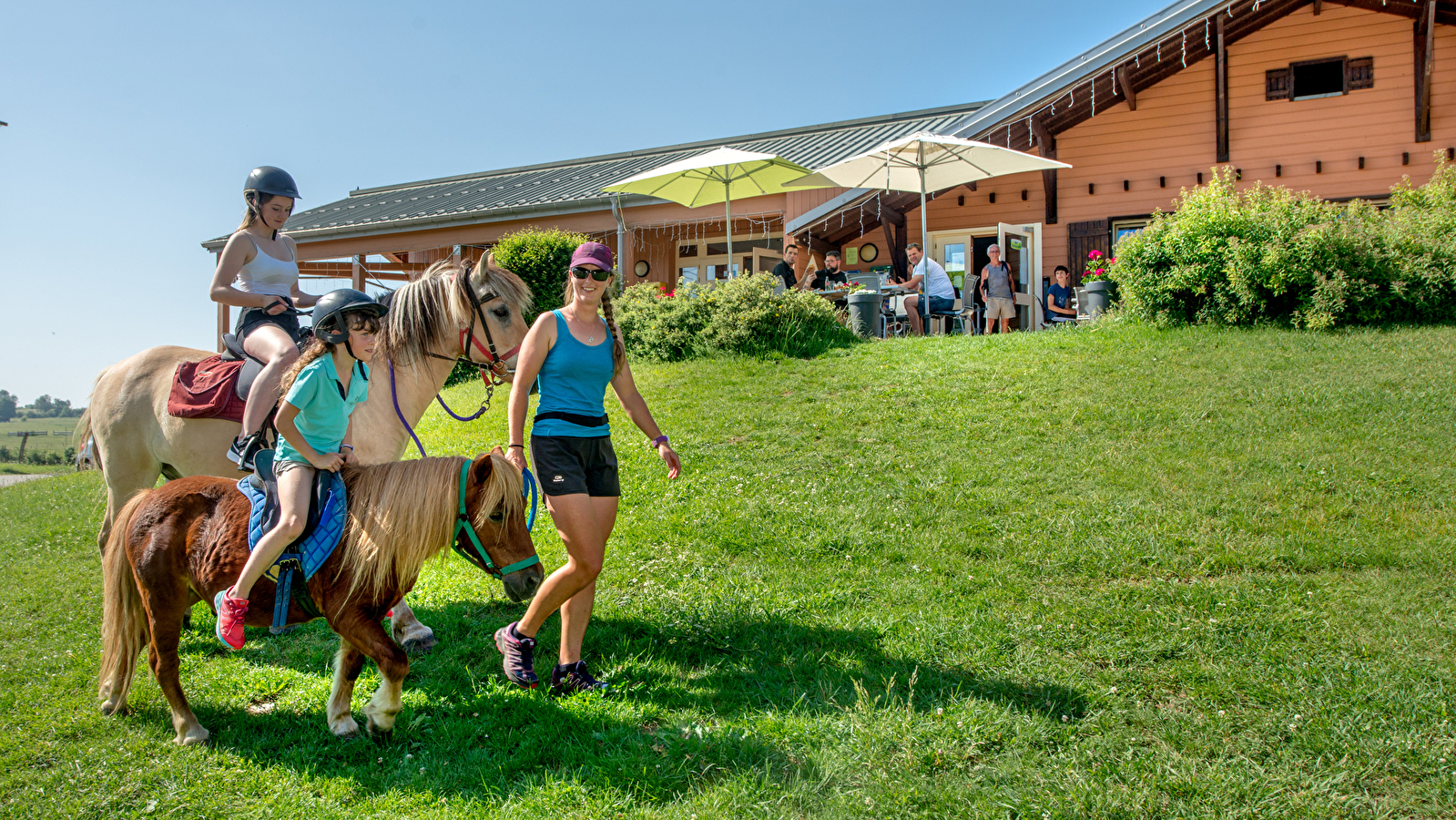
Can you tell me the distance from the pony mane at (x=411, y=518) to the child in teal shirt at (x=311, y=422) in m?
0.23

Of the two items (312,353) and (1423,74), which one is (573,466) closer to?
(312,353)

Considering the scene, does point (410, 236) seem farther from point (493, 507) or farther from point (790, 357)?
point (493, 507)

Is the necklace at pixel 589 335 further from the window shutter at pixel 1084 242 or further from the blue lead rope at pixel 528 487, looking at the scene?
the window shutter at pixel 1084 242

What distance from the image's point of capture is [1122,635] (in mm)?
4164

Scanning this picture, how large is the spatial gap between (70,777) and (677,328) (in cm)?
855

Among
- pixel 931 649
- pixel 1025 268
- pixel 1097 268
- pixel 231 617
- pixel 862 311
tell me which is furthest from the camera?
pixel 1025 268

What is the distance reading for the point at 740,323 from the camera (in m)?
10.8

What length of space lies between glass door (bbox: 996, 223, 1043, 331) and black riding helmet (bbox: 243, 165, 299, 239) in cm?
1155

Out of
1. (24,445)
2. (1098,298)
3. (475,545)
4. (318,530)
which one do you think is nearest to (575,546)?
(475,545)

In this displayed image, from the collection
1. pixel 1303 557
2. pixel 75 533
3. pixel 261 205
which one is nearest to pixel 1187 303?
pixel 1303 557

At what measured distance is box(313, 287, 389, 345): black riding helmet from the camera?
3502 millimetres

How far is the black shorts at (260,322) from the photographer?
4.60 metres

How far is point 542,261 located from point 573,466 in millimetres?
11277

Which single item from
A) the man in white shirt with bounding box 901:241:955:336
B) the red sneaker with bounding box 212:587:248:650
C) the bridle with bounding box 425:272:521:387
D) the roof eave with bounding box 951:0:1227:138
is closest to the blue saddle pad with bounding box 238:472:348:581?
the red sneaker with bounding box 212:587:248:650
